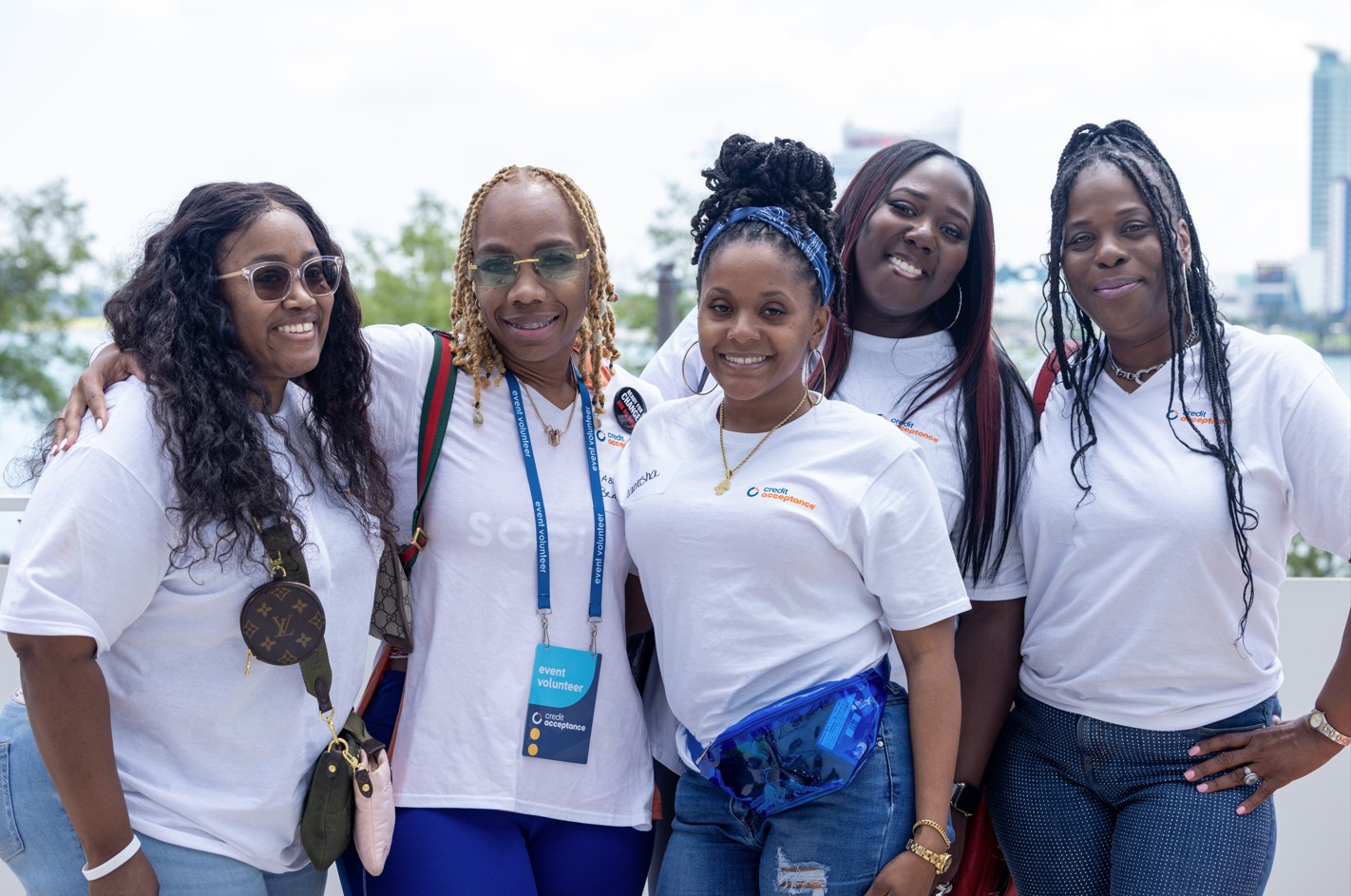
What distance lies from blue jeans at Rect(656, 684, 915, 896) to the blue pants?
0.14 metres

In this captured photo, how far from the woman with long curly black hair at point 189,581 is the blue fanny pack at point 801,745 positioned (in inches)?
32.4

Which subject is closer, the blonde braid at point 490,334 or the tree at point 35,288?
the blonde braid at point 490,334

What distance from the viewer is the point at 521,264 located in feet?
8.21

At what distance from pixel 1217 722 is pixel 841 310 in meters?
1.22

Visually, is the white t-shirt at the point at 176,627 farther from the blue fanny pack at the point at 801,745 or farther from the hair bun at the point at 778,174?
the hair bun at the point at 778,174

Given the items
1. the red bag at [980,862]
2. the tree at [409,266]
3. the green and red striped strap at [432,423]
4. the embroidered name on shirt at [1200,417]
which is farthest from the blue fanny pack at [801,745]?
the tree at [409,266]

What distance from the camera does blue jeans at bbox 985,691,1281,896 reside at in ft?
7.70

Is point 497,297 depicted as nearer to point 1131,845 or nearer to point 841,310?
point 841,310

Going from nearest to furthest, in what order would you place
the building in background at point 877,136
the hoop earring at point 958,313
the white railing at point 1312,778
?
1. the hoop earring at point 958,313
2. the white railing at point 1312,778
3. the building in background at point 877,136

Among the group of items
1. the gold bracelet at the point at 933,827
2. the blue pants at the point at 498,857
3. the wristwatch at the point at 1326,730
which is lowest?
the blue pants at the point at 498,857

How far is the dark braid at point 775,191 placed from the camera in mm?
2375

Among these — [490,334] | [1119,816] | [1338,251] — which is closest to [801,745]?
[1119,816]

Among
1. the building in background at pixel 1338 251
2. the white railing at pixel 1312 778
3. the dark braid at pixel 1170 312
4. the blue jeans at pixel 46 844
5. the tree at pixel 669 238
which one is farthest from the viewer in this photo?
the tree at pixel 669 238

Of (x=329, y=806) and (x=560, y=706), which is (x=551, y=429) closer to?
(x=560, y=706)
